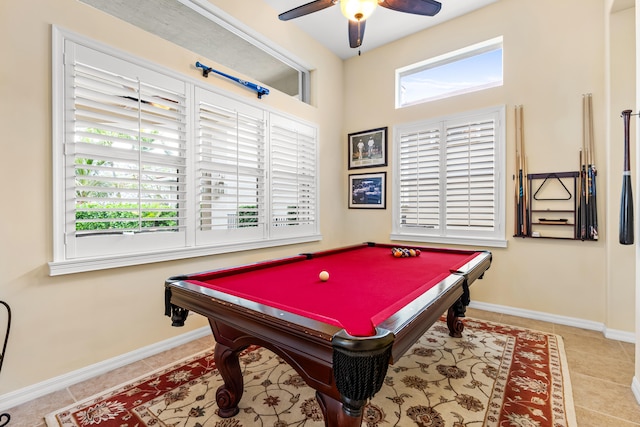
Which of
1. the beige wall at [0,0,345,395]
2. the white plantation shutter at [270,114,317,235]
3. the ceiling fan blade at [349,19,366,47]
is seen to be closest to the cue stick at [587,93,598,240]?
the ceiling fan blade at [349,19,366,47]

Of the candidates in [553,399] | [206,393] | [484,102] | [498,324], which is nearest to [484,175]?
[484,102]

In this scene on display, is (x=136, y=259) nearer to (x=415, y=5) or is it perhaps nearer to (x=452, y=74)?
(x=415, y=5)

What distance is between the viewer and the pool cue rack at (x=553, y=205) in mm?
2848

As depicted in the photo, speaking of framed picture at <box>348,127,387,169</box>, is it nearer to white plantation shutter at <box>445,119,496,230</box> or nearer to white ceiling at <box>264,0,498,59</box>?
white plantation shutter at <box>445,119,496,230</box>

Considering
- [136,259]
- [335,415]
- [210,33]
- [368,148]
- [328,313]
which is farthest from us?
[368,148]

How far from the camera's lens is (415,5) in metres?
2.15

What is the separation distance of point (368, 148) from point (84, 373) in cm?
382

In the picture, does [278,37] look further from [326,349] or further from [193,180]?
[326,349]

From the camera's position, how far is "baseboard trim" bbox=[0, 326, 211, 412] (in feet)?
5.71

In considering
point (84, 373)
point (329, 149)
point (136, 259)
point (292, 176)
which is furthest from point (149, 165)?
point (329, 149)

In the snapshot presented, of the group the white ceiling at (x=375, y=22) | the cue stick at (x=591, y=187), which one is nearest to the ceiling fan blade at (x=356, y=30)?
the white ceiling at (x=375, y=22)

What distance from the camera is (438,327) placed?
2.84m

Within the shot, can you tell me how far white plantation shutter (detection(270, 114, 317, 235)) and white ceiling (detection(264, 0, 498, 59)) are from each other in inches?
47.2

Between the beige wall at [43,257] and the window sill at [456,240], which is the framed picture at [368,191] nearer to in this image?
the window sill at [456,240]
